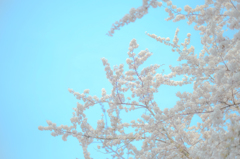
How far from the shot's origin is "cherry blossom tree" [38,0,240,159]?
1.15 meters

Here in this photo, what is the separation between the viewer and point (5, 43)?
34.5 ft

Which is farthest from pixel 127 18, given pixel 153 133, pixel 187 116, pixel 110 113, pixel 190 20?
pixel 110 113

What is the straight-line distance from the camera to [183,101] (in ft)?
5.49

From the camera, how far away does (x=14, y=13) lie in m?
10.7

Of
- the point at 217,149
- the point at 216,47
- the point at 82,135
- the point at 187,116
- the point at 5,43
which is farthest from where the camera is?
the point at 5,43

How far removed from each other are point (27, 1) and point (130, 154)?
38.3ft

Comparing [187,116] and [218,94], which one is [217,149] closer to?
[218,94]

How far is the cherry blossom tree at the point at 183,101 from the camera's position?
3.77ft

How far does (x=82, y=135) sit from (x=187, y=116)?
1.22 meters

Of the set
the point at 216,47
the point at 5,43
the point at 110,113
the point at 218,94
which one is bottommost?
the point at 218,94

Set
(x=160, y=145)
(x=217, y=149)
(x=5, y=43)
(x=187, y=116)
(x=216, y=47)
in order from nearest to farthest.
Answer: (x=217, y=149)
(x=216, y=47)
(x=187, y=116)
(x=160, y=145)
(x=5, y=43)

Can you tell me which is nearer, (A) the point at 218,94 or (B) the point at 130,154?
(A) the point at 218,94

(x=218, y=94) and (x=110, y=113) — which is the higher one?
(x=110, y=113)

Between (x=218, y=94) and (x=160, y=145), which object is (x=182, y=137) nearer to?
(x=160, y=145)
